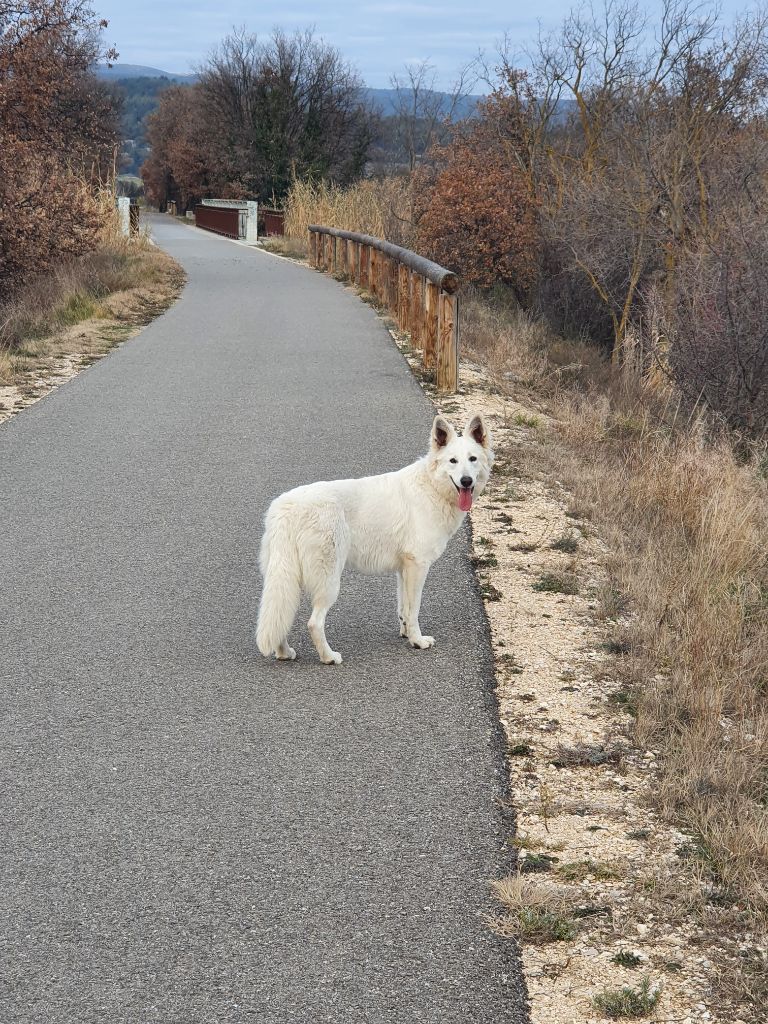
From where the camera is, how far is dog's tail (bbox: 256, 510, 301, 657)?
5.29 meters

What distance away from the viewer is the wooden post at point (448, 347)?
Result: 1259 centimetres

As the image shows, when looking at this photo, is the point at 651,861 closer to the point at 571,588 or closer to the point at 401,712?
the point at 401,712

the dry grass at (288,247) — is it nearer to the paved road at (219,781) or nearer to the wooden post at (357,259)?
the wooden post at (357,259)

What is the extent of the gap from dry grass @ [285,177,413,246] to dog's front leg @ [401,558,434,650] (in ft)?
66.4

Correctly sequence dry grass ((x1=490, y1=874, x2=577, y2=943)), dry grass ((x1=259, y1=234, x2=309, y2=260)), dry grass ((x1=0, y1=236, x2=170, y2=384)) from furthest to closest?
1. dry grass ((x1=259, y1=234, x2=309, y2=260))
2. dry grass ((x1=0, y1=236, x2=170, y2=384))
3. dry grass ((x1=490, y1=874, x2=577, y2=943))

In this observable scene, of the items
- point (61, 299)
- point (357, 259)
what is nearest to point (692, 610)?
point (61, 299)

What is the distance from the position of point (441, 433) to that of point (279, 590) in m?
1.26

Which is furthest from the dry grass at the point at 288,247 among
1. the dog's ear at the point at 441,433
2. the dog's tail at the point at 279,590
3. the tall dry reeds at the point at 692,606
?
the dog's tail at the point at 279,590

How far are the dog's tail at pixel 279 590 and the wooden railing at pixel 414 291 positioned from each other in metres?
7.51

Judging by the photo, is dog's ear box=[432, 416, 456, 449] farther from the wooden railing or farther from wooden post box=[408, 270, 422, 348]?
wooden post box=[408, 270, 422, 348]

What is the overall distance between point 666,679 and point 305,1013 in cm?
285

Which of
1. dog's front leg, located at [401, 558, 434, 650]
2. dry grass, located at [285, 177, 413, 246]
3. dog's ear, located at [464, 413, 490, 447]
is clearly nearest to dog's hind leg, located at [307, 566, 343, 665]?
dog's front leg, located at [401, 558, 434, 650]

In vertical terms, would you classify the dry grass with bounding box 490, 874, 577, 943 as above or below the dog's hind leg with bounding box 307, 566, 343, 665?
below

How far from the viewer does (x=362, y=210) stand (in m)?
30.5
